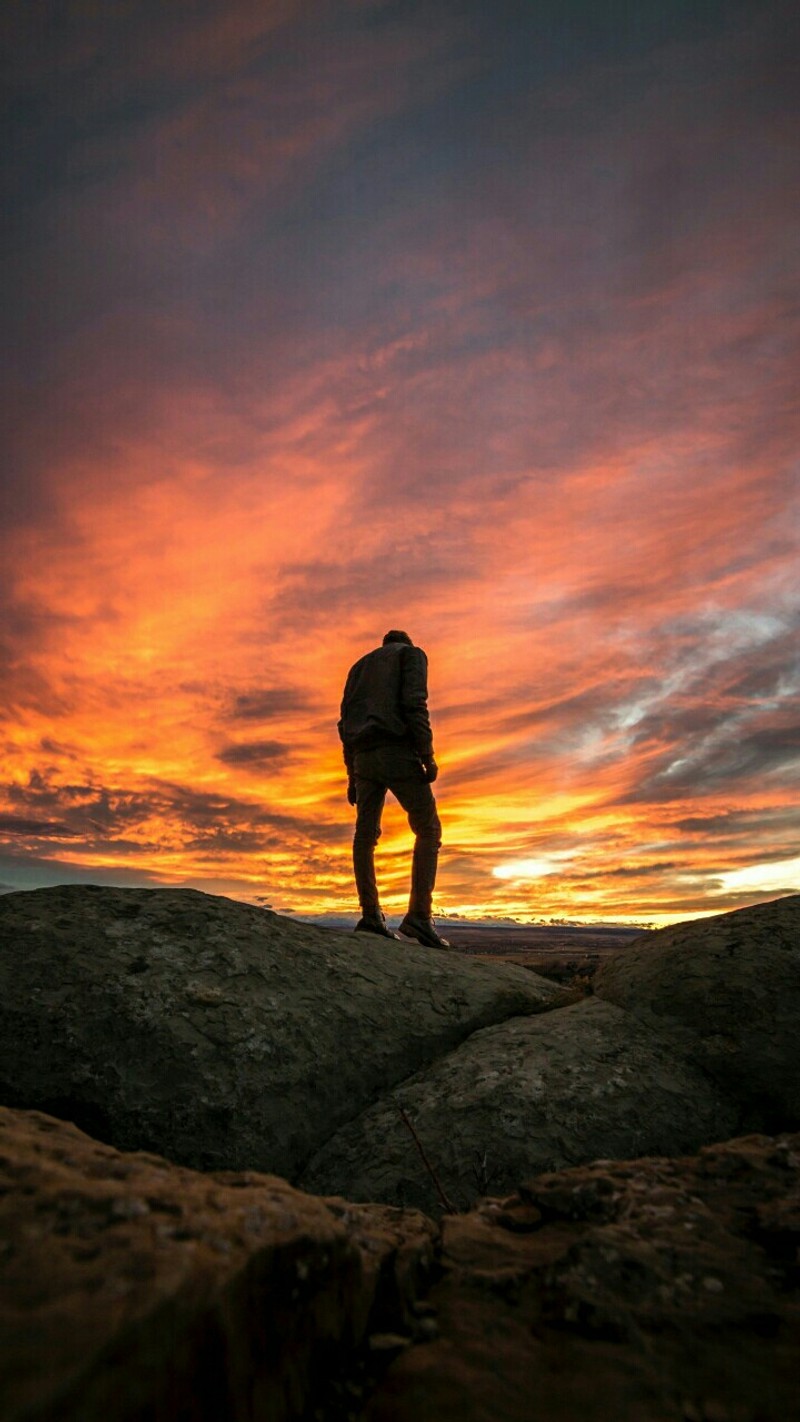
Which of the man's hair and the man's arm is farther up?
the man's hair

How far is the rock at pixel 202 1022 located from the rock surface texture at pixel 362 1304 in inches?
59.3

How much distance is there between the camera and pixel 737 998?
4.49m

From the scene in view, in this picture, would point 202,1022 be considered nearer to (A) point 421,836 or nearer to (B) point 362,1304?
(B) point 362,1304

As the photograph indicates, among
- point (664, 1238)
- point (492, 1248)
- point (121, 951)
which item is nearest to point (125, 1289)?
point (492, 1248)

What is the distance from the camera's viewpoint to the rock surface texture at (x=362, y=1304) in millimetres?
1222

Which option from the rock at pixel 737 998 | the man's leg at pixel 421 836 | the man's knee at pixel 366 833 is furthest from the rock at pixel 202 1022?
the man's knee at pixel 366 833

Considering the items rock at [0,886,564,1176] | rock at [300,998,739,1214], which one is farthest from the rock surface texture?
rock at [0,886,564,1176]

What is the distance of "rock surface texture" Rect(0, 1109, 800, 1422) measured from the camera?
1.22 meters

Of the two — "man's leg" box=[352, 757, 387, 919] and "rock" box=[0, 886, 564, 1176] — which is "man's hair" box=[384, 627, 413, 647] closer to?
"man's leg" box=[352, 757, 387, 919]

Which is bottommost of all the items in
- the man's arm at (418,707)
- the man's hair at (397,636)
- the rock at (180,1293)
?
the rock at (180,1293)

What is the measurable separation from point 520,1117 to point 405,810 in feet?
13.9

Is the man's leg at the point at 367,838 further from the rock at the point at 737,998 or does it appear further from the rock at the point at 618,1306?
the rock at the point at 618,1306

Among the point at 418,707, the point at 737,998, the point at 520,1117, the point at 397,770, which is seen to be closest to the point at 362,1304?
the point at 520,1117

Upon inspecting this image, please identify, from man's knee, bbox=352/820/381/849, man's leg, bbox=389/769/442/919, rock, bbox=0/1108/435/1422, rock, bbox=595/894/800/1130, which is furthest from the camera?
man's knee, bbox=352/820/381/849
